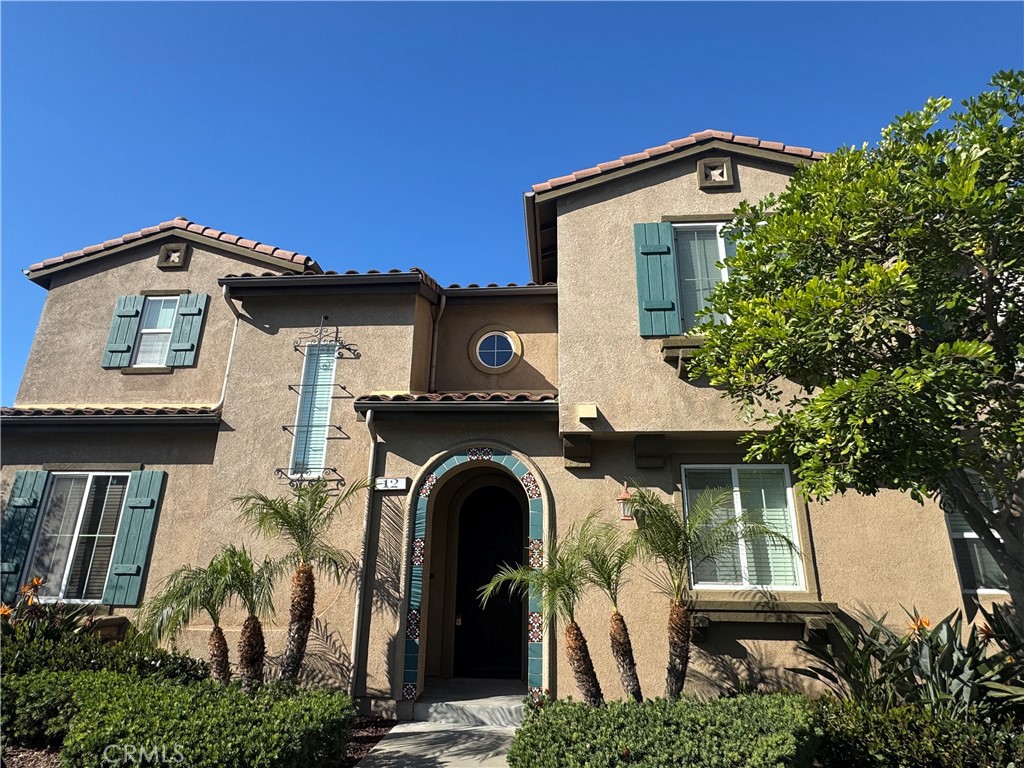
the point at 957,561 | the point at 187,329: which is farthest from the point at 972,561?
the point at 187,329

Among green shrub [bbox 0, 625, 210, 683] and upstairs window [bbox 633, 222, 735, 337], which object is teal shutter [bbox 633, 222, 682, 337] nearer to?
upstairs window [bbox 633, 222, 735, 337]

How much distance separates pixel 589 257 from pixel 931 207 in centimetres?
499

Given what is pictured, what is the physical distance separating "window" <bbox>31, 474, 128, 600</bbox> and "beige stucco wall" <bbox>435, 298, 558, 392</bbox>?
5999 mm

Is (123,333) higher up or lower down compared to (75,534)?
higher up

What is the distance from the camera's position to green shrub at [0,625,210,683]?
299 inches

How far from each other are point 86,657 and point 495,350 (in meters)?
7.80

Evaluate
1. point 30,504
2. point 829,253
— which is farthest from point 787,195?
point 30,504

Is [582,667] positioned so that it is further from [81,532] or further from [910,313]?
[81,532]

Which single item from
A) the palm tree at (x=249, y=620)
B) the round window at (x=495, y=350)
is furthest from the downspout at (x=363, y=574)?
the round window at (x=495, y=350)

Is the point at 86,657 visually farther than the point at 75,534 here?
No

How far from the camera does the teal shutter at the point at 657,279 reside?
905 cm

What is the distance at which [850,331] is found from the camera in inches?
226
